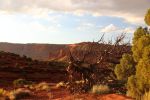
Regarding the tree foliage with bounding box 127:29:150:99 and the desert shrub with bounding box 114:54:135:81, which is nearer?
the tree foliage with bounding box 127:29:150:99

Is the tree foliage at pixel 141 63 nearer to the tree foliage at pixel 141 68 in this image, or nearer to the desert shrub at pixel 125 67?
the tree foliage at pixel 141 68

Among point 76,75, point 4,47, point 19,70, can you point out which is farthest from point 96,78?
point 4,47

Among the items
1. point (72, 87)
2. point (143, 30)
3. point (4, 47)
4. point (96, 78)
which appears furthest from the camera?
point (4, 47)

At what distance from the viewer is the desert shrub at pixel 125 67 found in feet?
72.6

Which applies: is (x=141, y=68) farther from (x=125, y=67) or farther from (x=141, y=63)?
(x=125, y=67)

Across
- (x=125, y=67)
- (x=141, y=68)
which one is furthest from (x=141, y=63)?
(x=125, y=67)

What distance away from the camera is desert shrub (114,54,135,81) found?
22.1 m

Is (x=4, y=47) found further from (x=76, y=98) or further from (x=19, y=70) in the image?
(x=76, y=98)

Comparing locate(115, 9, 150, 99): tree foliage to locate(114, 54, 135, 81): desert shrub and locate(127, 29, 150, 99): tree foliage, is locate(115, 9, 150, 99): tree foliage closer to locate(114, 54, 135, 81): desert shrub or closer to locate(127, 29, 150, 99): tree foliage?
locate(127, 29, 150, 99): tree foliage

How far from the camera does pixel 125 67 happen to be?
22.3 meters

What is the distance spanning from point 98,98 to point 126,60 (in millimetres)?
7027

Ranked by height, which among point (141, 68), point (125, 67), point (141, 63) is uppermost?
point (141, 63)

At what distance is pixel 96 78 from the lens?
21.7 meters

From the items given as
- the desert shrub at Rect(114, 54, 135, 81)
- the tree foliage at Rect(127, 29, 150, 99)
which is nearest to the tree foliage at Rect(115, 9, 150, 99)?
the tree foliage at Rect(127, 29, 150, 99)
